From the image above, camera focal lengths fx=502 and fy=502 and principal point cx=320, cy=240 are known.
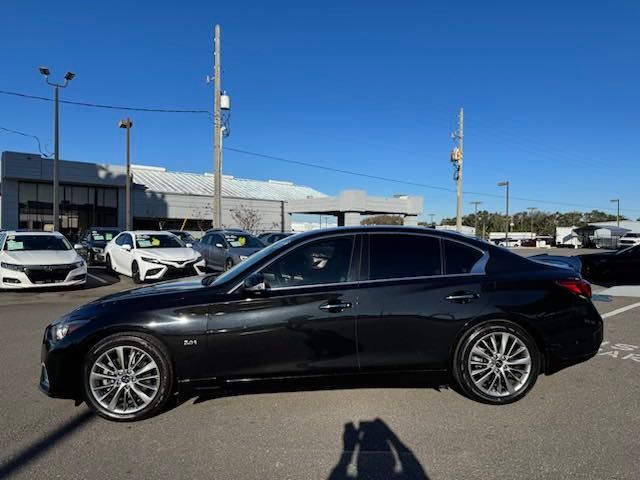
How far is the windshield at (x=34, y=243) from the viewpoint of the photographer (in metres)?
12.8

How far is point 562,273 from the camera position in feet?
15.9

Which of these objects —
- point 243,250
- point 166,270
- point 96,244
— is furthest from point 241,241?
point 96,244

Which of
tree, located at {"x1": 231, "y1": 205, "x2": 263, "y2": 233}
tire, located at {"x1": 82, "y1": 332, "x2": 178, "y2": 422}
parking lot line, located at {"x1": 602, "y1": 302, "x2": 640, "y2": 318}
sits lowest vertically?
parking lot line, located at {"x1": 602, "y1": 302, "x2": 640, "y2": 318}

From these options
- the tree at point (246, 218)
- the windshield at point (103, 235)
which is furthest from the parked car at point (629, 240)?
the windshield at point (103, 235)

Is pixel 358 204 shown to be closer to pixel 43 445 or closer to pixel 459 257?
pixel 459 257

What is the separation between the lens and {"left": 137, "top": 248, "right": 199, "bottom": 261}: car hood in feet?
44.3

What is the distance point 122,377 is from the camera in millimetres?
4152

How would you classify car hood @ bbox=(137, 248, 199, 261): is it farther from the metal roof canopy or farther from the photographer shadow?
the metal roof canopy

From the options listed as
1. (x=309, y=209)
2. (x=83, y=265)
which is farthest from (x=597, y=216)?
(x=83, y=265)

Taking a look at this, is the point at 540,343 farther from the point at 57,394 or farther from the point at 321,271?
the point at 57,394

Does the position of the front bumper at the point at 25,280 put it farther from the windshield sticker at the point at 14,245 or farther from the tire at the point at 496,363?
the tire at the point at 496,363

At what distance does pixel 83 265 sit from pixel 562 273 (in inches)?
451

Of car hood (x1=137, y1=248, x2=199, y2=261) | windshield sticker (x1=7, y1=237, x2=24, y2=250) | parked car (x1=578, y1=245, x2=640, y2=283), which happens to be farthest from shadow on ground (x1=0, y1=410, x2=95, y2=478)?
parked car (x1=578, y1=245, x2=640, y2=283)

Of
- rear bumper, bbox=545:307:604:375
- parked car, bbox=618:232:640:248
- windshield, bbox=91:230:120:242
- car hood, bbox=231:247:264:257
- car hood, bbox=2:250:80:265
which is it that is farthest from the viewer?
parked car, bbox=618:232:640:248
